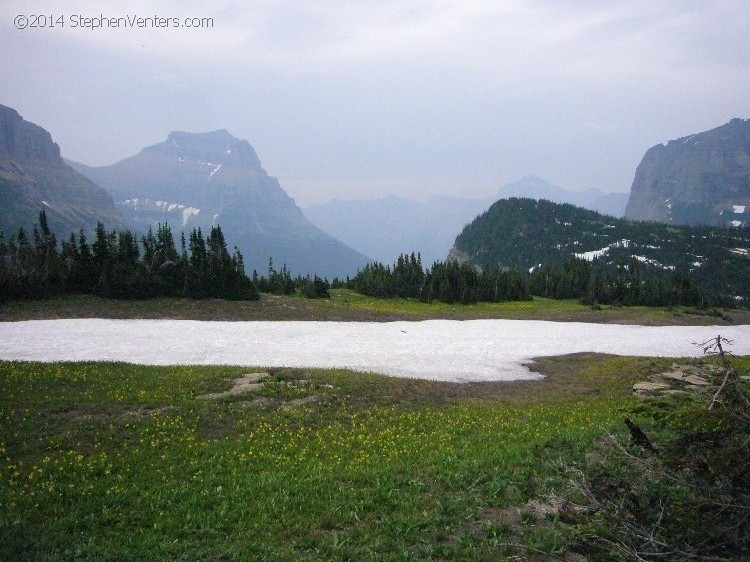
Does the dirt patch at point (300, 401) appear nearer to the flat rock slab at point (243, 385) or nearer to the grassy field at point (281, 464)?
the grassy field at point (281, 464)

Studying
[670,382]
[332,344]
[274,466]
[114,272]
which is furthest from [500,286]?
[274,466]

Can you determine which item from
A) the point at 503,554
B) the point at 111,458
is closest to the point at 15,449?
the point at 111,458

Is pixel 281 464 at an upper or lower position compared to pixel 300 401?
lower

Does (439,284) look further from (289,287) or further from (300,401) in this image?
(300,401)

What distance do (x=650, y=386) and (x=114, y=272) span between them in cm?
4401

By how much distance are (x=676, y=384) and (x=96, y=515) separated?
73.4 ft

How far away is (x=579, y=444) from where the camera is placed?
579 inches

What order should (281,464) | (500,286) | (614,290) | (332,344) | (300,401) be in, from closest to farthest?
(281,464) → (300,401) → (332,344) → (500,286) → (614,290)

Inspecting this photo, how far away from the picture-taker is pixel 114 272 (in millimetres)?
46719

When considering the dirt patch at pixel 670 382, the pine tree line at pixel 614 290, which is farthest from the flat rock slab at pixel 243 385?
the pine tree line at pixel 614 290

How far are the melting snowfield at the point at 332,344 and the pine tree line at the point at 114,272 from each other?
375 inches

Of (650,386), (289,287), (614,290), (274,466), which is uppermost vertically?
(614,290)

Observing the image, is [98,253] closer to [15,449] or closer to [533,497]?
[15,449]

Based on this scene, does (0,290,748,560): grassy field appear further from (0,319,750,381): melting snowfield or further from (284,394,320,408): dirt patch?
(0,319,750,381): melting snowfield
